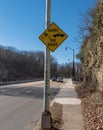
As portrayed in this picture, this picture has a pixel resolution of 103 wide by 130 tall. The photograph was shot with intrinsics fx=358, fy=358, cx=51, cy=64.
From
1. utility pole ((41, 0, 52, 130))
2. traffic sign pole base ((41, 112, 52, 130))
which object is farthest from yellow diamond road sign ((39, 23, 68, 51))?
traffic sign pole base ((41, 112, 52, 130))

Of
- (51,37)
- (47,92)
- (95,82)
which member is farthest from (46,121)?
(95,82)

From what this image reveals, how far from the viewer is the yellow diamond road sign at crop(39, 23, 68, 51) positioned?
1161 centimetres

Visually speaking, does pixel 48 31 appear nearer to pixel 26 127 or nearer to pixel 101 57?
pixel 26 127

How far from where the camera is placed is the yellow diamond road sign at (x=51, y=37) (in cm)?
1161

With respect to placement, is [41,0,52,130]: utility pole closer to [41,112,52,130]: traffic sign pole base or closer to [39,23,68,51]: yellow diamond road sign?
[41,112,52,130]: traffic sign pole base

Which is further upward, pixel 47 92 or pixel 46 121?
pixel 47 92

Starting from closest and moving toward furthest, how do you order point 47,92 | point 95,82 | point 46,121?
point 46,121, point 47,92, point 95,82

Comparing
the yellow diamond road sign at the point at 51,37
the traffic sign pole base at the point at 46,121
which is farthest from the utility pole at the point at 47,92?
the yellow diamond road sign at the point at 51,37

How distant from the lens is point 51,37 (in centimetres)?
1167

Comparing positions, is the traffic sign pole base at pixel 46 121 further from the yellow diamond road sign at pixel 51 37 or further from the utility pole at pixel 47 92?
the yellow diamond road sign at pixel 51 37

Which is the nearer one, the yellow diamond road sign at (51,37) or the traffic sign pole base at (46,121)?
the traffic sign pole base at (46,121)

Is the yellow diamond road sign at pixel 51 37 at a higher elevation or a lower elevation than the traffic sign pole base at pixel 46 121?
higher

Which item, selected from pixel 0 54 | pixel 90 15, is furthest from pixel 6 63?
pixel 90 15

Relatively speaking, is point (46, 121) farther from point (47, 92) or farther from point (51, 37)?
point (51, 37)
